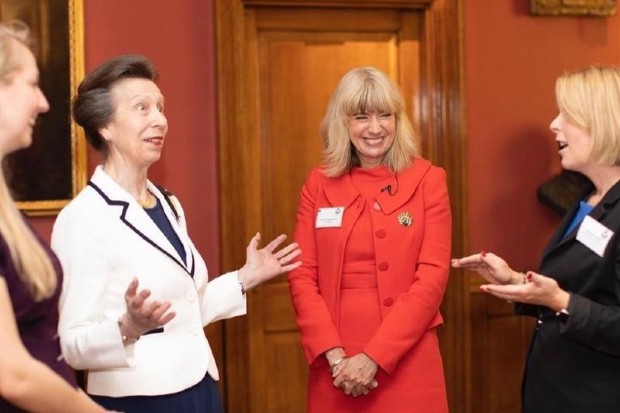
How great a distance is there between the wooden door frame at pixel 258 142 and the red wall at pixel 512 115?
4.6 inches

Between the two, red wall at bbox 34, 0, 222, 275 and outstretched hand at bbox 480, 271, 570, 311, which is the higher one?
red wall at bbox 34, 0, 222, 275

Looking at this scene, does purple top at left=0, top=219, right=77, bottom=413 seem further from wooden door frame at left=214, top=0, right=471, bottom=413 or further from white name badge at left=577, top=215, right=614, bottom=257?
wooden door frame at left=214, top=0, right=471, bottom=413

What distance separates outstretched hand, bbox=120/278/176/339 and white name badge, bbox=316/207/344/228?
44.7 inches

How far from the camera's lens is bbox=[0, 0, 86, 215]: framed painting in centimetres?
397

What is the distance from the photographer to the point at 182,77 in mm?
4270

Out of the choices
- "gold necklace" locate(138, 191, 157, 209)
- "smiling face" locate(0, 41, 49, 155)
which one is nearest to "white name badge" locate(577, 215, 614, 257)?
"gold necklace" locate(138, 191, 157, 209)

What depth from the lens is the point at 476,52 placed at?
4.70 m

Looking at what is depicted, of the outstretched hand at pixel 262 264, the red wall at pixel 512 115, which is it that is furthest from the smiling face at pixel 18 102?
the red wall at pixel 512 115

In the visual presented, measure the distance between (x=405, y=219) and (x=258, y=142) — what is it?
158cm

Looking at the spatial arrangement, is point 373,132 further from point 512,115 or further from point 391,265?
point 512,115

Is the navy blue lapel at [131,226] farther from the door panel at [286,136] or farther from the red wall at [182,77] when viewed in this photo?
the door panel at [286,136]

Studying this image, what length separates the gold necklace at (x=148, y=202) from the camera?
99.8 inches

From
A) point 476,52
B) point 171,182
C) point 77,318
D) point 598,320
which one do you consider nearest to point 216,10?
point 171,182

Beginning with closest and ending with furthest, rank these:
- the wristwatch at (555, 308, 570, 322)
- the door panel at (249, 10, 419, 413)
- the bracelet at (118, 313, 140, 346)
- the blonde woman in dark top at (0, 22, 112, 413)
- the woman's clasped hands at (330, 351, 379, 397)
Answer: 1. the blonde woman in dark top at (0, 22, 112, 413)
2. the bracelet at (118, 313, 140, 346)
3. the wristwatch at (555, 308, 570, 322)
4. the woman's clasped hands at (330, 351, 379, 397)
5. the door panel at (249, 10, 419, 413)
